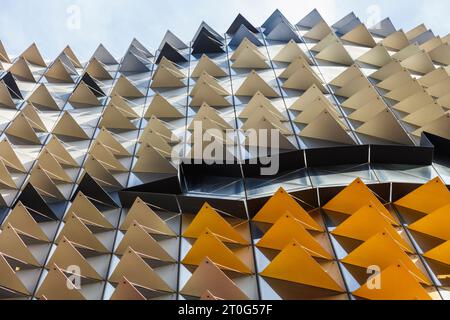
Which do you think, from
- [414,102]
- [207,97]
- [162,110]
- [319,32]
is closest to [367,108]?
[414,102]

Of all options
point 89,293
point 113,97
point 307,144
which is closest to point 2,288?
point 89,293

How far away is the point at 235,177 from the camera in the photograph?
2186 centimetres

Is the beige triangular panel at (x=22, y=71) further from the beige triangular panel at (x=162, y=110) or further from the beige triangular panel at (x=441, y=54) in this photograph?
the beige triangular panel at (x=441, y=54)

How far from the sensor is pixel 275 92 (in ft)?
91.8

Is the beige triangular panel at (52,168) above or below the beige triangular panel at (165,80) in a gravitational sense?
below

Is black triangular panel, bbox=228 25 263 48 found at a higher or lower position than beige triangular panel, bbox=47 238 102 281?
higher

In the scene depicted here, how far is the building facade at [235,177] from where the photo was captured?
15828 mm

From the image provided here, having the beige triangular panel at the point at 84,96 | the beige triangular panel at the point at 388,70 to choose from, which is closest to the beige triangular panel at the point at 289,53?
the beige triangular panel at the point at 388,70

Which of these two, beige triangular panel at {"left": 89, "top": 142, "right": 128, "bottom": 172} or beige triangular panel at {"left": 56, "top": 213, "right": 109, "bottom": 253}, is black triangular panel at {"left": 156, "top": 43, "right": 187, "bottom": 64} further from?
beige triangular panel at {"left": 56, "top": 213, "right": 109, "bottom": 253}

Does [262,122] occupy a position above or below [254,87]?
below

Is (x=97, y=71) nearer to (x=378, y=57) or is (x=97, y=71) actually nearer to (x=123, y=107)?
(x=123, y=107)

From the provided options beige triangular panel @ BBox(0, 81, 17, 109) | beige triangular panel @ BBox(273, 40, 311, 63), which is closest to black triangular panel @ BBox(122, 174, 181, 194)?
beige triangular panel @ BBox(0, 81, 17, 109)

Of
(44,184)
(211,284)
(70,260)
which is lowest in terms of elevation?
(211,284)

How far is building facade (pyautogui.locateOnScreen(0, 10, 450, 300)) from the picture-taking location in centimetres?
1583
